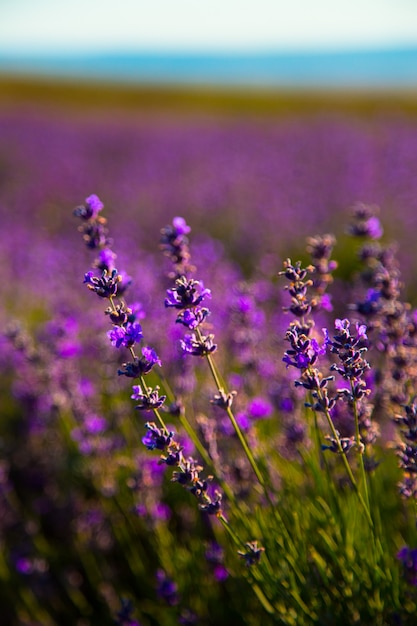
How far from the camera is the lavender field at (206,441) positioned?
1552 millimetres

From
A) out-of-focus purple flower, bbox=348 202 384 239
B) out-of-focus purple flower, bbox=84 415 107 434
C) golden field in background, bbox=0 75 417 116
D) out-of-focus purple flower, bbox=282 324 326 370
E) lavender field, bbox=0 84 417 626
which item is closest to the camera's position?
out-of-focus purple flower, bbox=282 324 326 370

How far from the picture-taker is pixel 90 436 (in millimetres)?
2635

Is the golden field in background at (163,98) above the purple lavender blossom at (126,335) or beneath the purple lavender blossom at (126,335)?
above

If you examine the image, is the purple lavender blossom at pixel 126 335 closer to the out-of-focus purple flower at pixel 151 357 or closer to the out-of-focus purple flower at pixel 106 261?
the out-of-focus purple flower at pixel 151 357

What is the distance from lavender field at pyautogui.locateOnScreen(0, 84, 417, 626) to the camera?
1552 mm

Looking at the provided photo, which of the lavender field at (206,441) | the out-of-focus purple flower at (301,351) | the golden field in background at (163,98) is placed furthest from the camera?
the golden field in background at (163,98)

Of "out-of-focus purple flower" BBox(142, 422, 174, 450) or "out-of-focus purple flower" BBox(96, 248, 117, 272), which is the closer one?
"out-of-focus purple flower" BBox(142, 422, 174, 450)

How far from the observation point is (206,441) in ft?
6.21

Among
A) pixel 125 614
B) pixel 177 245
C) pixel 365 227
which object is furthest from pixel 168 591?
pixel 365 227

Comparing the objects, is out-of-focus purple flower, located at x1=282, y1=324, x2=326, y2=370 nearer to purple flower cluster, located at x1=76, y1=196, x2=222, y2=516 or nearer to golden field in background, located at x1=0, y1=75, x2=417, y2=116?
purple flower cluster, located at x1=76, y1=196, x2=222, y2=516

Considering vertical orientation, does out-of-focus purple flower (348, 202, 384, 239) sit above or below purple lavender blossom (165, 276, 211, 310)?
above

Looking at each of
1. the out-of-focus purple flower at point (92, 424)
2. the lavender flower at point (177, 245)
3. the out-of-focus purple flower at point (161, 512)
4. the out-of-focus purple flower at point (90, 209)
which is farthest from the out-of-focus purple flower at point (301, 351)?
the out-of-focus purple flower at point (92, 424)

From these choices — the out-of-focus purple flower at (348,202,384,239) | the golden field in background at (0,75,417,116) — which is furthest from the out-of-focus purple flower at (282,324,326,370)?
the golden field in background at (0,75,417,116)

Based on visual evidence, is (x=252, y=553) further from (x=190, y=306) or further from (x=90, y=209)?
(x=90, y=209)
